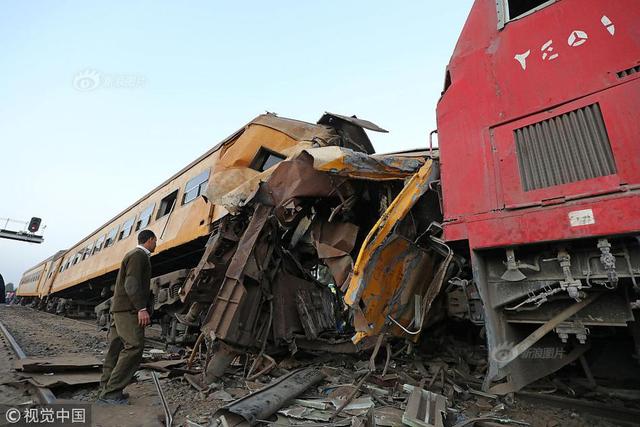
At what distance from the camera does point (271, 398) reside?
2.85 m

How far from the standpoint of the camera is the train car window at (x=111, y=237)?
10995 mm

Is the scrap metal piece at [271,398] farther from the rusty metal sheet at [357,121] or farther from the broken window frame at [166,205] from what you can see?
the broken window frame at [166,205]

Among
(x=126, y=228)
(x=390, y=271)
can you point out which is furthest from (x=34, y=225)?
(x=390, y=271)

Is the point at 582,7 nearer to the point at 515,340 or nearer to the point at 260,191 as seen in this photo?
the point at 515,340

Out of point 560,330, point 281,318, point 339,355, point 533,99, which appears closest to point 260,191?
point 281,318

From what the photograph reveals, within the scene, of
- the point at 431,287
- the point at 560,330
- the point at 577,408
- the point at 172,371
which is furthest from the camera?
the point at 172,371

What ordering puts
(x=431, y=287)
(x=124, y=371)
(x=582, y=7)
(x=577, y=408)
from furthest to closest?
1. (x=431, y=287)
2. (x=124, y=371)
3. (x=577, y=408)
4. (x=582, y=7)

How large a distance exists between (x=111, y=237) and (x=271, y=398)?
10939mm

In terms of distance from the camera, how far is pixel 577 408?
8.87ft

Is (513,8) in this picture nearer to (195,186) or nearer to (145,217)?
(195,186)

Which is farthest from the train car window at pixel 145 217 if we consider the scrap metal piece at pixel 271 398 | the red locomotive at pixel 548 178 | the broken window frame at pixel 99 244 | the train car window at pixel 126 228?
the red locomotive at pixel 548 178

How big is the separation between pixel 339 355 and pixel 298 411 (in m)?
1.87

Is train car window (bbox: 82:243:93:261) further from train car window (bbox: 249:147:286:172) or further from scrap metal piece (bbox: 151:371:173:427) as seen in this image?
scrap metal piece (bbox: 151:371:173:427)

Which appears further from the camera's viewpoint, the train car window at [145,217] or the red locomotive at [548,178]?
the train car window at [145,217]
